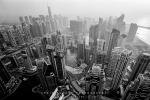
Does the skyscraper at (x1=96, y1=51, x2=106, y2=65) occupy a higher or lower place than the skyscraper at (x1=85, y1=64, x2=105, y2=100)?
lower

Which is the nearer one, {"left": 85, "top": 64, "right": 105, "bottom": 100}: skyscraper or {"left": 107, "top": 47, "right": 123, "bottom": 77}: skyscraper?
{"left": 85, "top": 64, "right": 105, "bottom": 100}: skyscraper

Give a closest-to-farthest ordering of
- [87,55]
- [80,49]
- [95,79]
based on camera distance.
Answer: [95,79] < [87,55] < [80,49]

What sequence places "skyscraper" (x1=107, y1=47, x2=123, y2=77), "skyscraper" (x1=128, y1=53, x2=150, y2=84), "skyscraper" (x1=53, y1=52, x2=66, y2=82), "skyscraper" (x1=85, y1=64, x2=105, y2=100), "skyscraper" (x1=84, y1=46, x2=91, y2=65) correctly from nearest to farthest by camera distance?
1. "skyscraper" (x1=85, y1=64, x2=105, y2=100)
2. "skyscraper" (x1=128, y1=53, x2=150, y2=84)
3. "skyscraper" (x1=53, y1=52, x2=66, y2=82)
4. "skyscraper" (x1=107, y1=47, x2=123, y2=77)
5. "skyscraper" (x1=84, y1=46, x2=91, y2=65)

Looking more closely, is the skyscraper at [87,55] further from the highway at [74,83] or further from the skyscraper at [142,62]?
the skyscraper at [142,62]

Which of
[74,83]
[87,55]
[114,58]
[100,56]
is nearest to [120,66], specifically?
[114,58]

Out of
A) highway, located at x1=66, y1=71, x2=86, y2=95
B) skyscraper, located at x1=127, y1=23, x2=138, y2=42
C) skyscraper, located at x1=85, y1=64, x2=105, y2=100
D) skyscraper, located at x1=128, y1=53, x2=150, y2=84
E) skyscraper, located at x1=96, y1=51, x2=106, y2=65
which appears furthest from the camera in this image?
skyscraper, located at x1=127, y1=23, x2=138, y2=42

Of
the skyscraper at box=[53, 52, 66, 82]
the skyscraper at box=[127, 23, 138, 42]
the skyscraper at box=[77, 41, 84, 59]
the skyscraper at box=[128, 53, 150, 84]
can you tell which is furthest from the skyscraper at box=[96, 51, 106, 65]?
the skyscraper at box=[127, 23, 138, 42]

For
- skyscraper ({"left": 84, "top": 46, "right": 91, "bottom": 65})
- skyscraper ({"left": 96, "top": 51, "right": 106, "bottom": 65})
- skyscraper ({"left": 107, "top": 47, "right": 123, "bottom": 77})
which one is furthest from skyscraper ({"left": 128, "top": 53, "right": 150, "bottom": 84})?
skyscraper ({"left": 84, "top": 46, "right": 91, "bottom": 65})

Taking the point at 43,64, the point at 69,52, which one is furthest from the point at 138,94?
the point at 69,52

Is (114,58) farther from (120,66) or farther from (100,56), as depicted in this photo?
(120,66)

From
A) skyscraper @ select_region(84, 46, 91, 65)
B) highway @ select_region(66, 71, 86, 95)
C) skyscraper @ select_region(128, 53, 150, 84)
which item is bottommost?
highway @ select_region(66, 71, 86, 95)

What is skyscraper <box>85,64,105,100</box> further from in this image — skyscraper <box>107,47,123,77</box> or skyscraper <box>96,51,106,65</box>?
skyscraper <box>96,51,106,65</box>
